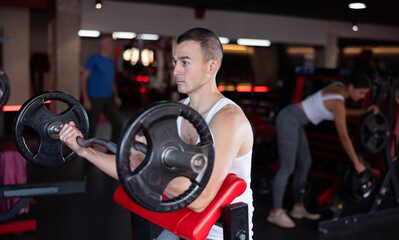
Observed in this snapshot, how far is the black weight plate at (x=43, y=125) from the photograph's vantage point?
1.54 m

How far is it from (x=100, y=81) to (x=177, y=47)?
3.54 m

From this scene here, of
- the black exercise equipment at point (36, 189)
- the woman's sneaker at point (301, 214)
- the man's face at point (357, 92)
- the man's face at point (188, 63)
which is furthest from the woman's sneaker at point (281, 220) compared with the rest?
the man's face at point (188, 63)

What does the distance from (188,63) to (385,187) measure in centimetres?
272

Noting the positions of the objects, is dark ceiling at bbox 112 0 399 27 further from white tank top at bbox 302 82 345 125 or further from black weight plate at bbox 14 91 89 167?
black weight plate at bbox 14 91 89 167

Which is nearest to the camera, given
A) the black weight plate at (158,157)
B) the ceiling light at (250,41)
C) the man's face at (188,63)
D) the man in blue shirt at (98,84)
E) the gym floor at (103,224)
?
the black weight plate at (158,157)

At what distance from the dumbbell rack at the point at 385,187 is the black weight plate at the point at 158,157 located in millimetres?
2390

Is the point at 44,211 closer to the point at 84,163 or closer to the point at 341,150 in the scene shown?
the point at 84,163

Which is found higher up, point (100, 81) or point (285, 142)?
point (100, 81)

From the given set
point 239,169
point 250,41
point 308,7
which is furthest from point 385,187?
point 250,41

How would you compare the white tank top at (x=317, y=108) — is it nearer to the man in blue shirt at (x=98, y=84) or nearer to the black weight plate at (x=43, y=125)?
the black weight plate at (x=43, y=125)

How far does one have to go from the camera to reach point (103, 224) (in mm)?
3260

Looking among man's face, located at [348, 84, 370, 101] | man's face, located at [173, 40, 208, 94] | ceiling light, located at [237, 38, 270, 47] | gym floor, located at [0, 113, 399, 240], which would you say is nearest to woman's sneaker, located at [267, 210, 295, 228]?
gym floor, located at [0, 113, 399, 240]

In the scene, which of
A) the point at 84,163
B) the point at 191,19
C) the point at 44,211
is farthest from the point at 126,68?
the point at 44,211

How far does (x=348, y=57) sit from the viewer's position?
1527cm
